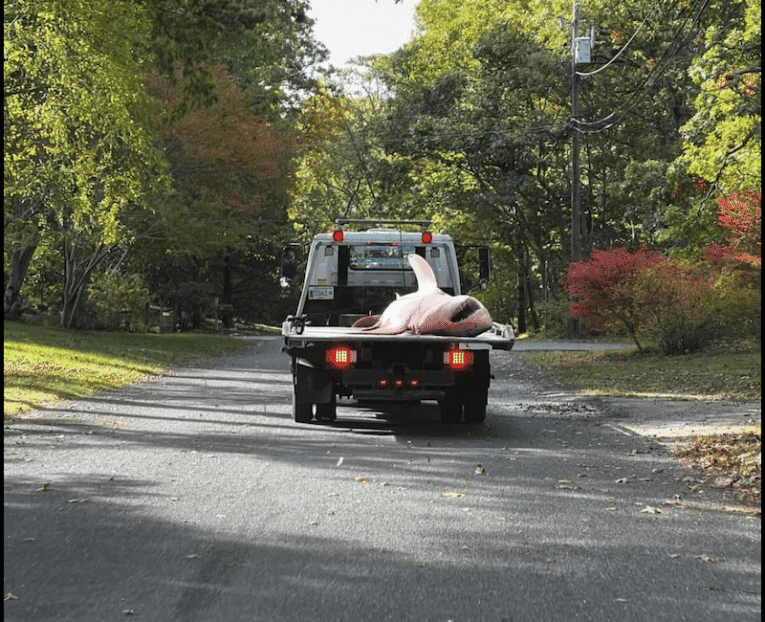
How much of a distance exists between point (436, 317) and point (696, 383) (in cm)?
859

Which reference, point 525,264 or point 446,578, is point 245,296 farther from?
point 446,578

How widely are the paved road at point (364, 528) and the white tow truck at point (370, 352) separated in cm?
41

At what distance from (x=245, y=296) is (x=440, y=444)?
42.2 m

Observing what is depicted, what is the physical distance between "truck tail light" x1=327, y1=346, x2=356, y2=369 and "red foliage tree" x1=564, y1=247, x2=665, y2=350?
14320 mm

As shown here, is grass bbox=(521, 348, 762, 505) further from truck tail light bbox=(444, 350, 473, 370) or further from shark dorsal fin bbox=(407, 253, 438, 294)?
shark dorsal fin bbox=(407, 253, 438, 294)

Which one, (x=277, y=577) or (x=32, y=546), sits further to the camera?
(x=32, y=546)

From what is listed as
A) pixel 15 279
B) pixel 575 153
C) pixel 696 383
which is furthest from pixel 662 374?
pixel 15 279

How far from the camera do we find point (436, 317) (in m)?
12.5

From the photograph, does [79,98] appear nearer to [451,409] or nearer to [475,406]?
[451,409]

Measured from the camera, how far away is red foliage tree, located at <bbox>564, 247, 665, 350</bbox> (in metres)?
26.1

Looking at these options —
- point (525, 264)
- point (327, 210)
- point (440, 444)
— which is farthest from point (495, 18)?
point (440, 444)

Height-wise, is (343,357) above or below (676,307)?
below

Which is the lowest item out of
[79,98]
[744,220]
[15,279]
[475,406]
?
[475,406]

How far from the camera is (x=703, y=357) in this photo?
79.6ft
